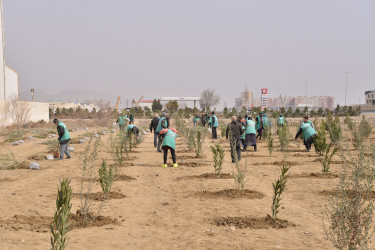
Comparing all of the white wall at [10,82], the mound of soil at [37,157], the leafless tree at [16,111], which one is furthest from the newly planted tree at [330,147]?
the white wall at [10,82]

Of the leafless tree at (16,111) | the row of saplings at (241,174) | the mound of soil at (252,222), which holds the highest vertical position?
the leafless tree at (16,111)

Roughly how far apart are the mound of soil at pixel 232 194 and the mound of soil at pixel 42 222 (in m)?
2.29

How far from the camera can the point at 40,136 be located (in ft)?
76.2

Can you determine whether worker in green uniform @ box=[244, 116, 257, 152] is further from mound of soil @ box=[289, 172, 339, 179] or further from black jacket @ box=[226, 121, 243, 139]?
mound of soil @ box=[289, 172, 339, 179]

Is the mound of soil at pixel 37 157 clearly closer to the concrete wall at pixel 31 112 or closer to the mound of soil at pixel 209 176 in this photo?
the mound of soil at pixel 209 176

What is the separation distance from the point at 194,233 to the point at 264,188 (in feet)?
11.5

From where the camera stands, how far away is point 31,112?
37.7 m

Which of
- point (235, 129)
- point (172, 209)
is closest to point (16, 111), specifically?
point (235, 129)

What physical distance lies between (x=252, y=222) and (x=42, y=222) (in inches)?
119

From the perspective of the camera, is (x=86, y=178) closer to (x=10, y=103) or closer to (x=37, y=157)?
(x=37, y=157)

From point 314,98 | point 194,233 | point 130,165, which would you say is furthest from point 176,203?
point 314,98

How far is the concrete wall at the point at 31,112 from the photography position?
105ft

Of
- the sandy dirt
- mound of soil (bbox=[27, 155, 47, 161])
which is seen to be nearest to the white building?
mound of soil (bbox=[27, 155, 47, 161])

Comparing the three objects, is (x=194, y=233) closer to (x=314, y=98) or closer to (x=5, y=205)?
(x=5, y=205)
